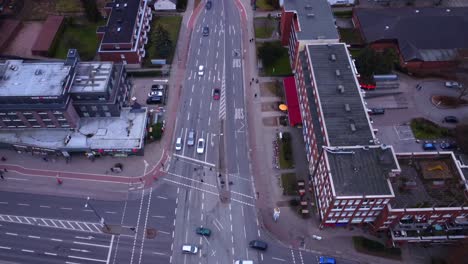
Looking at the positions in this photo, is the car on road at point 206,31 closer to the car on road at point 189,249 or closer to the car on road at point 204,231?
the car on road at point 204,231

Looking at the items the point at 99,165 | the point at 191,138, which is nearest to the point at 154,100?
the point at 191,138

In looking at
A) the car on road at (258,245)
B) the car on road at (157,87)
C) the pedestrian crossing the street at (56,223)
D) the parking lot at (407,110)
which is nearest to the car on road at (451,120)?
the parking lot at (407,110)

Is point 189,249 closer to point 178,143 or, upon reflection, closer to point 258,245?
point 258,245

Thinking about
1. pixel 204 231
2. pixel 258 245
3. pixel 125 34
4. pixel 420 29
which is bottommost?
pixel 258 245

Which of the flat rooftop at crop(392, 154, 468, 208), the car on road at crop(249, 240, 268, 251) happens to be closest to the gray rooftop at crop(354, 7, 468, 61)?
the flat rooftop at crop(392, 154, 468, 208)

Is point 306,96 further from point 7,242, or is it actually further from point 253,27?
point 7,242

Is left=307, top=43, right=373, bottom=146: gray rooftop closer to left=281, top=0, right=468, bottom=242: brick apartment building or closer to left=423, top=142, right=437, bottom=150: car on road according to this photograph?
left=281, top=0, right=468, bottom=242: brick apartment building

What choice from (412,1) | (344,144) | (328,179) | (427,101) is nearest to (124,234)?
(328,179)
